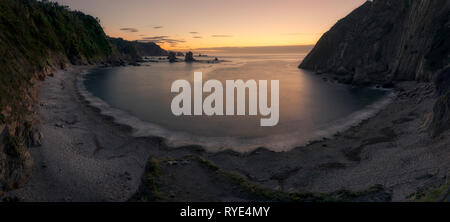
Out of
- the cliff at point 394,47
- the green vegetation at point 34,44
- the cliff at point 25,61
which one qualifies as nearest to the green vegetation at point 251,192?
the cliff at point 25,61

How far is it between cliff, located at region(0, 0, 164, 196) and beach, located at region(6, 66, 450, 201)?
4.79 feet

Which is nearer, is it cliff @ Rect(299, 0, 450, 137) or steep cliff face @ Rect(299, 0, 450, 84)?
cliff @ Rect(299, 0, 450, 137)

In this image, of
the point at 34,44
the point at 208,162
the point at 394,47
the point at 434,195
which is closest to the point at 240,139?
the point at 208,162

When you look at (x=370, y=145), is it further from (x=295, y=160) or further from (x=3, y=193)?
(x=3, y=193)

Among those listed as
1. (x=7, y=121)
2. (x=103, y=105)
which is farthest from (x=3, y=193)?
(x=103, y=105)

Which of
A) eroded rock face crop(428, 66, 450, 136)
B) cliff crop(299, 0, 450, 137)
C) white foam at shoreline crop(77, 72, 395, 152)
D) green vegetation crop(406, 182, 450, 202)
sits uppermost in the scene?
cliff crop(299, 0, 450, 137)

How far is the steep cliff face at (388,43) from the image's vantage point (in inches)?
2052

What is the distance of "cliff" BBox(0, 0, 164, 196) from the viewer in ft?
55.9

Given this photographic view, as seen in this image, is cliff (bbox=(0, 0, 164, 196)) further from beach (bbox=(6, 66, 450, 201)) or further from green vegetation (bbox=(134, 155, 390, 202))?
green vegetation (bbox=(134, 155, 390, 202))

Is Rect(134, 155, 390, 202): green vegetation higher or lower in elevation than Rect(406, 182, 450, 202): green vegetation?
lower

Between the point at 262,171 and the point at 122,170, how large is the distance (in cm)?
1148

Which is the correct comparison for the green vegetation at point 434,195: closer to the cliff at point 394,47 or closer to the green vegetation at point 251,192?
the green vegetation at point 251,192

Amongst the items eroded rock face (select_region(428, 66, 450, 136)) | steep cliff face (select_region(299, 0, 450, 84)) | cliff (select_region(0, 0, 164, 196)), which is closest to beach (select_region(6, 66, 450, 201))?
eroded rock face (select_region(428, 66, 450, 136))

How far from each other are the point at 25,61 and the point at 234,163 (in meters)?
45.9
